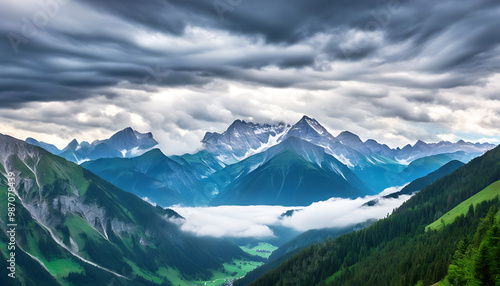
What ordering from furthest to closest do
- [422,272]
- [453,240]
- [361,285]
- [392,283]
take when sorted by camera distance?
[361,285] → [453,240] → [392,283] → [422,272]

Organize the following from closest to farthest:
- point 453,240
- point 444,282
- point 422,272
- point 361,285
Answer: point 444,282 → point 422,272 → point 453,240 → point 361,285

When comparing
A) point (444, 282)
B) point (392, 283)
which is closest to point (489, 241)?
point (444, 282)

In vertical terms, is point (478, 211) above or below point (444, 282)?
above

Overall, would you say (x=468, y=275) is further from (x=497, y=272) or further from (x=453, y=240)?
(x=453, y=240)

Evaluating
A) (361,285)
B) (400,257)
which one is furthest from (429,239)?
(361,285)

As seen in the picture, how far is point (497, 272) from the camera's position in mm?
89250

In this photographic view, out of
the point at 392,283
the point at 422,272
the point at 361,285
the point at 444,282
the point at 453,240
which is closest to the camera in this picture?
the point at 444,282

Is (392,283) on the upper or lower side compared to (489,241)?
lower

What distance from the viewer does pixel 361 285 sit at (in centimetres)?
19112

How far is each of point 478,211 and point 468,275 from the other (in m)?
122

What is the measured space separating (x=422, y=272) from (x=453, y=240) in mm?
38694

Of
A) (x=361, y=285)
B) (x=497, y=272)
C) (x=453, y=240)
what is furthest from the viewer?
(x=361, y=285)

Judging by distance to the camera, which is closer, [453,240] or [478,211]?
[453,240]

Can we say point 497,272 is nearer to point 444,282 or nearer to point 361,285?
point 444,282
